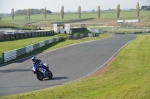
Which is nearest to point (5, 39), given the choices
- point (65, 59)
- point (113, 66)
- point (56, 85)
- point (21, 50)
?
point (21, 50)

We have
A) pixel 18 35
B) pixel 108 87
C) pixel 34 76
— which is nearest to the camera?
pixel 108 87

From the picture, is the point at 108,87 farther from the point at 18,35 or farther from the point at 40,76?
the point at 18,35

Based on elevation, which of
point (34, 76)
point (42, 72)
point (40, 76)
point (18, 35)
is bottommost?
point (34, 76)

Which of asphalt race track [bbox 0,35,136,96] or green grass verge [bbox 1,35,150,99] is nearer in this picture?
green grass verge [bbox 1,35,150,99]

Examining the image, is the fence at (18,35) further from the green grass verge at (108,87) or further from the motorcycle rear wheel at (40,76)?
the motorcycle rear wheel at (40,76)

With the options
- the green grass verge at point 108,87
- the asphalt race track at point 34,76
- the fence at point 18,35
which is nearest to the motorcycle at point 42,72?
the asphalt race track at point 34,76

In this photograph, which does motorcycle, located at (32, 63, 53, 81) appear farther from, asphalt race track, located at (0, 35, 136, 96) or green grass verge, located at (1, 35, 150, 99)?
green grass verge, located at (1, 35, 150, 99)

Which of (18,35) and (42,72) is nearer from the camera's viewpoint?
(42,72)

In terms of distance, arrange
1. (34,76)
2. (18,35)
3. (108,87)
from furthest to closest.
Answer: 1. (18,35)
2. (34,76)
3. (108,87)

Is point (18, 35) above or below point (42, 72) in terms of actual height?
above

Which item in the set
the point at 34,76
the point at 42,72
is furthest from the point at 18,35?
the point at 42,72

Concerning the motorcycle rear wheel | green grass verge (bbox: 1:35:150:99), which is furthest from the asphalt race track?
green grass verge (bbox: 1:35:150:99)

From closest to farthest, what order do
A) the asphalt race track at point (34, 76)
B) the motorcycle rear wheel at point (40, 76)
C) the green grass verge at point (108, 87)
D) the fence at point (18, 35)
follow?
the green grass verge at point (108, 87) → the asphalt race track at point (34, 76) → the motorcycle rear wheel at point (40, 76) → the fence at point (18, 35)

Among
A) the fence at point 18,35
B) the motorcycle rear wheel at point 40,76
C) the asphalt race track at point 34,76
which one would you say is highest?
the fence at point 18,35
